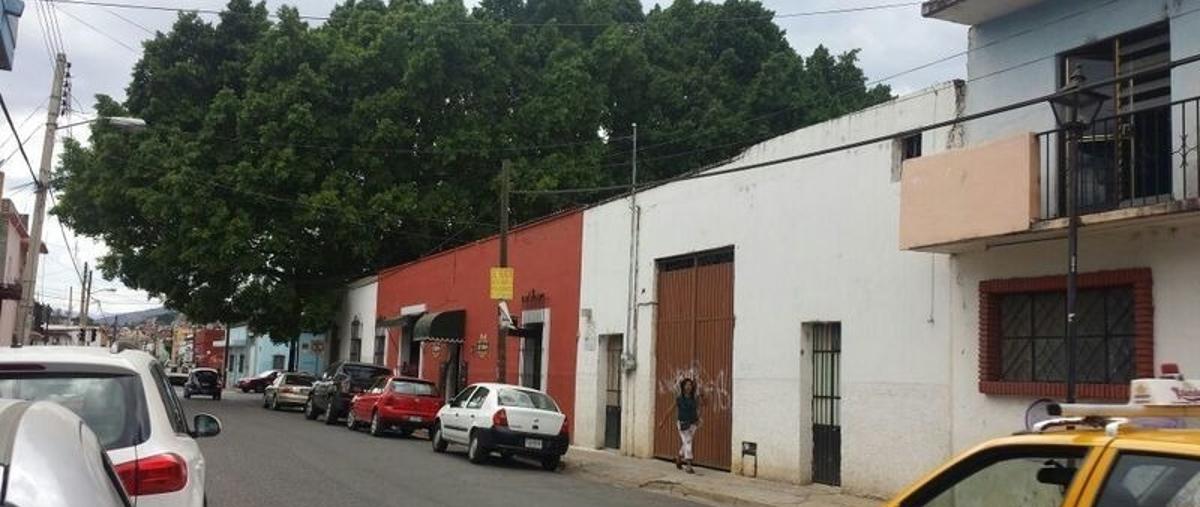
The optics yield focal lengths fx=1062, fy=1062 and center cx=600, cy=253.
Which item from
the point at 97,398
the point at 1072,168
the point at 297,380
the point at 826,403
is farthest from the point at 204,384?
the point at 97,398

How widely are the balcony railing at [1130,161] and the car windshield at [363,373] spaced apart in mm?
20144

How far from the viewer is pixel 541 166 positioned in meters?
37.1

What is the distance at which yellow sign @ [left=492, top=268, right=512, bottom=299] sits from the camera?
23906mm

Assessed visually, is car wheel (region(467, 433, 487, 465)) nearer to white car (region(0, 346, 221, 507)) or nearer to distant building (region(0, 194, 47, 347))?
white car (region(0, 346, 221, 507))

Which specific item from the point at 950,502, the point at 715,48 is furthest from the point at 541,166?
the point at 950,502

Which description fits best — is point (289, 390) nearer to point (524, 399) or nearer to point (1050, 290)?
point (524, 399)

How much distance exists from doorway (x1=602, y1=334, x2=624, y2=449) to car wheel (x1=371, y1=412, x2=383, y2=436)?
5.22 meters

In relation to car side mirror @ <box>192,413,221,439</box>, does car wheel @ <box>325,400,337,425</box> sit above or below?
below

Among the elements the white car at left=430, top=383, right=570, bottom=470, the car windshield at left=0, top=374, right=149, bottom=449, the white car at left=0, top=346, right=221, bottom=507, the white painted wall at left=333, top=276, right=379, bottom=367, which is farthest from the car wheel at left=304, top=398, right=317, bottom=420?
the car windshield at left=0, top=374, right=149, bottom=449

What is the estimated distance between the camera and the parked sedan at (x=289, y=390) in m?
35.3

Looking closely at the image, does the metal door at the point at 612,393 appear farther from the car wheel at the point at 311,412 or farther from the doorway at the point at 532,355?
the car wheel at the point at 311,412

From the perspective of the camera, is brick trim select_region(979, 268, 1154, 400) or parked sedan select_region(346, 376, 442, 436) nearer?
brick trim select_region(979, 268, 1154, 400)

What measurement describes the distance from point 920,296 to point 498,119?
26.6m

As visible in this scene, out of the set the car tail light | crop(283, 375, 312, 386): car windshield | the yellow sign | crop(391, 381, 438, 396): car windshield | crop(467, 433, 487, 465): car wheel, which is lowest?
crop(467, 433, 487, 465): car wheel
